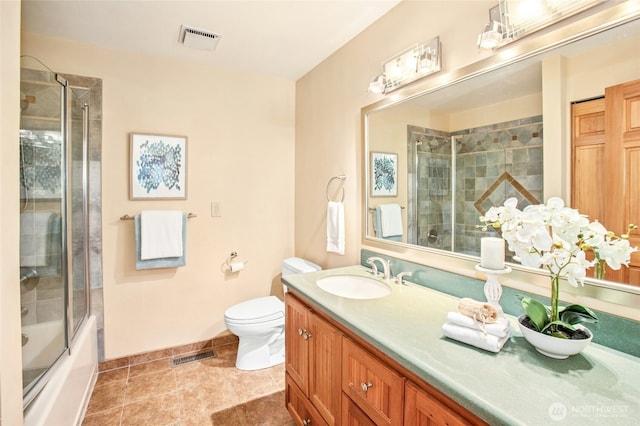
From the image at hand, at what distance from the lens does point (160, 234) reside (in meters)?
2.37

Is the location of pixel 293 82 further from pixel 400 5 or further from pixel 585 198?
pixel 585 198

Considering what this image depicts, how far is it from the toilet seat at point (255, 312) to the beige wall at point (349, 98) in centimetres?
50

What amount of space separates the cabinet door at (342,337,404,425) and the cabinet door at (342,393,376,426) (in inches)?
1.0

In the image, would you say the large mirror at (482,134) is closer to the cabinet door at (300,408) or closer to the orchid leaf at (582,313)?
the orchid leaf at (582,313)

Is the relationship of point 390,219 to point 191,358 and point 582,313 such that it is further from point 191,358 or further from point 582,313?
point 191,358

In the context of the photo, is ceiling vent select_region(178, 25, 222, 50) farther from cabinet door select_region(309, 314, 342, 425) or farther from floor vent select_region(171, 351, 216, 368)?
floor vent select_region(171, 351, 216, 368)

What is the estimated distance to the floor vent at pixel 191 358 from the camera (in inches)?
96.2

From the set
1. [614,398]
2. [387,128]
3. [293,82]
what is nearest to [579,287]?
[614,398]

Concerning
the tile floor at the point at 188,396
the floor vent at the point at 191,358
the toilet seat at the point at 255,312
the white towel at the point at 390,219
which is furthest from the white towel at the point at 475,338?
the floor vent at the point at 191,358

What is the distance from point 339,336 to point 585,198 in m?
0.98

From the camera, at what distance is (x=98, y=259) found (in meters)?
2.28

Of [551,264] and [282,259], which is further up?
[551,264]

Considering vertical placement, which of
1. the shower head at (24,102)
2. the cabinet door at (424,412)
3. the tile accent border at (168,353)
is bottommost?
the tile accent border at (168,353)

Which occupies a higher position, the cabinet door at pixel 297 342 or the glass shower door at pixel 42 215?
the glass shower door at pixel 42 215
